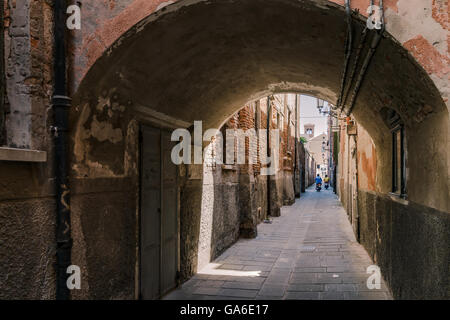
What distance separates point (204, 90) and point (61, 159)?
10.1ft

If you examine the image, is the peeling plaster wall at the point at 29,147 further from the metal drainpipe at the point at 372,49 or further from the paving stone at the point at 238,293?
the paving stone at the point at 238,293

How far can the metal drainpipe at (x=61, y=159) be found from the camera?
335cm

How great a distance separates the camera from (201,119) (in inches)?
275

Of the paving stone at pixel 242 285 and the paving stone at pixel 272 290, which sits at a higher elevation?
the paving stone at pixel 272 290

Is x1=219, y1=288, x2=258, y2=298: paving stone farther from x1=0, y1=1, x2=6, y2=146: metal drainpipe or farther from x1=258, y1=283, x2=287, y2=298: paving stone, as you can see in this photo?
x1=0, y1=1, x2=6, y2=146: metal drainpipe

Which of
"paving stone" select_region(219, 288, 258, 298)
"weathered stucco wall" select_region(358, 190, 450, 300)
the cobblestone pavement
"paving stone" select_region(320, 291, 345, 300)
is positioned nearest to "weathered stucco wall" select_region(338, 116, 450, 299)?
"weathered stucco wall" select_region(358, 190, 450, 300)

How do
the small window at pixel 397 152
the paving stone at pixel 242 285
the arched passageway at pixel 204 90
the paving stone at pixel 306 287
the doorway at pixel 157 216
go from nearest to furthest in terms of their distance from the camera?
the arched passageway at pixel 204 90 < the small window at pixel 397 152 < the doorway at pixel 157 216 < the paving stone at pixel 306 287 < the paving stone at pixel 242 285

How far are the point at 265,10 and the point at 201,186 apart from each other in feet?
14.4

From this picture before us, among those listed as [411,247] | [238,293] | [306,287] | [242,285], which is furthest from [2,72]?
[306,287]

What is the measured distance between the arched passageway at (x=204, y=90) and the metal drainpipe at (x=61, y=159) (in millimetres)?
152

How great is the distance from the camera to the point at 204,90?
6047 mm

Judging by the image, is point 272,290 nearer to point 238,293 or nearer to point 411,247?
point 238,293

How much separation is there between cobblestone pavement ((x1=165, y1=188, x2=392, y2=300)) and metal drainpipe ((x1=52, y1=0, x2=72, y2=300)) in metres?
2.72

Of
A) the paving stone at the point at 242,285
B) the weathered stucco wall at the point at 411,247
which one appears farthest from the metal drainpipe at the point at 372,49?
the paving stone at the point at 242,285
